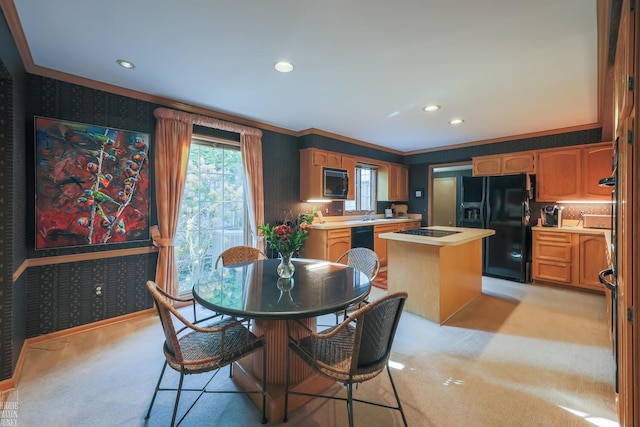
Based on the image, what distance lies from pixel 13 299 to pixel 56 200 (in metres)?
0.95

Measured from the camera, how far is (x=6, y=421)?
5.41 ft

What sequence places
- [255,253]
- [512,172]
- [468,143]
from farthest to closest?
[468,143], [512,172], [255,253]

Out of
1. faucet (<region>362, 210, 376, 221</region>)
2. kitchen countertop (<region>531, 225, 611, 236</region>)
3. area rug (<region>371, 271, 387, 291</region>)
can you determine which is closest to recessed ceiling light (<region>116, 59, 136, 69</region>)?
area rug (<region>371, 271, 387, 291</region>)

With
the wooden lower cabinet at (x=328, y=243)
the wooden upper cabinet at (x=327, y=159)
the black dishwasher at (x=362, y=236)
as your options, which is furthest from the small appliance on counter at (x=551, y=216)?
the wooden upper cabinet at (x=327, y=159)

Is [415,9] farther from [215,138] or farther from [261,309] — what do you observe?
[215,138]

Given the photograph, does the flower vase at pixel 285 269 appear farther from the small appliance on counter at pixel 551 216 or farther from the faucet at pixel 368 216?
the small appliance on counter at pixel 551 216

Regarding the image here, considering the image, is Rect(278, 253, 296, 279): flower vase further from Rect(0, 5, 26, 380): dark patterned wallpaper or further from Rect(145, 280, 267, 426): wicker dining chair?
Rect(0, 5, 26, 380): dark patterned wallpaper

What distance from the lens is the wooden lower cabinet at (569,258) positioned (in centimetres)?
392

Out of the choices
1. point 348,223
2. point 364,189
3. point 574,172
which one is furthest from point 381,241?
point 574,172

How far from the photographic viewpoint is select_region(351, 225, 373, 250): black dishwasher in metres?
4.89

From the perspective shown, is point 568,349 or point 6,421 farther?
point 568,349

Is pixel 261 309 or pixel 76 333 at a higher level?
pixel 261 309

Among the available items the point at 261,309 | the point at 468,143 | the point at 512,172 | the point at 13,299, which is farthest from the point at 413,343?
the point at 468,143

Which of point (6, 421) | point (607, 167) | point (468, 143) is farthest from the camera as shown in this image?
point (468, 143)
